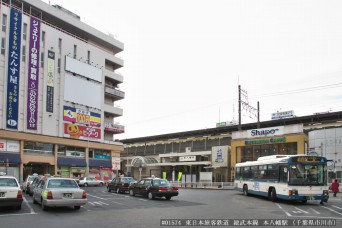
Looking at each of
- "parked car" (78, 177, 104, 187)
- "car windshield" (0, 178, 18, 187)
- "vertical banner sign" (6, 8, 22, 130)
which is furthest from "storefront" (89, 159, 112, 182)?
"car windshield" (0, 178, 18, 187)

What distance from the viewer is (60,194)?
1652 cm

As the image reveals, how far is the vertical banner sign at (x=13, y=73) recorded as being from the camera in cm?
5078

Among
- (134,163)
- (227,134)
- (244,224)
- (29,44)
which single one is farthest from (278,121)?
(244,224)

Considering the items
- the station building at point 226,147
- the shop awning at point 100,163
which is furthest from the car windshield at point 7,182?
the shop awning at point 100,163

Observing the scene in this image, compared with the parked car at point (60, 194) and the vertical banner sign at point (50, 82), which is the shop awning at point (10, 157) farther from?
the parked car at point (60, 194)

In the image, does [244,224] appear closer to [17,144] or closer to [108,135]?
[17,144]

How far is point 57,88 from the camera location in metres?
58.8

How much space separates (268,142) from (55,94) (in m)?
32.5

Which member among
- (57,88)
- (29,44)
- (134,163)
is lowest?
(134,163)

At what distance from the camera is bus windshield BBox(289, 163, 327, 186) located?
72.4ft

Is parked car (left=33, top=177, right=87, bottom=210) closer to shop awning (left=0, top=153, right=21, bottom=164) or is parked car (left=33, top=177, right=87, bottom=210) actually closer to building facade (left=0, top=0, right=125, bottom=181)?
shop awning (left=0, top=153, right=21, bottom=164)

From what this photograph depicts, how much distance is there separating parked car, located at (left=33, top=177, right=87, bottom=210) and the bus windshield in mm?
11944

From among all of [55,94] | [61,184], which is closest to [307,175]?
[61,184]

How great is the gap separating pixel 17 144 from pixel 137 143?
42.7 meters
